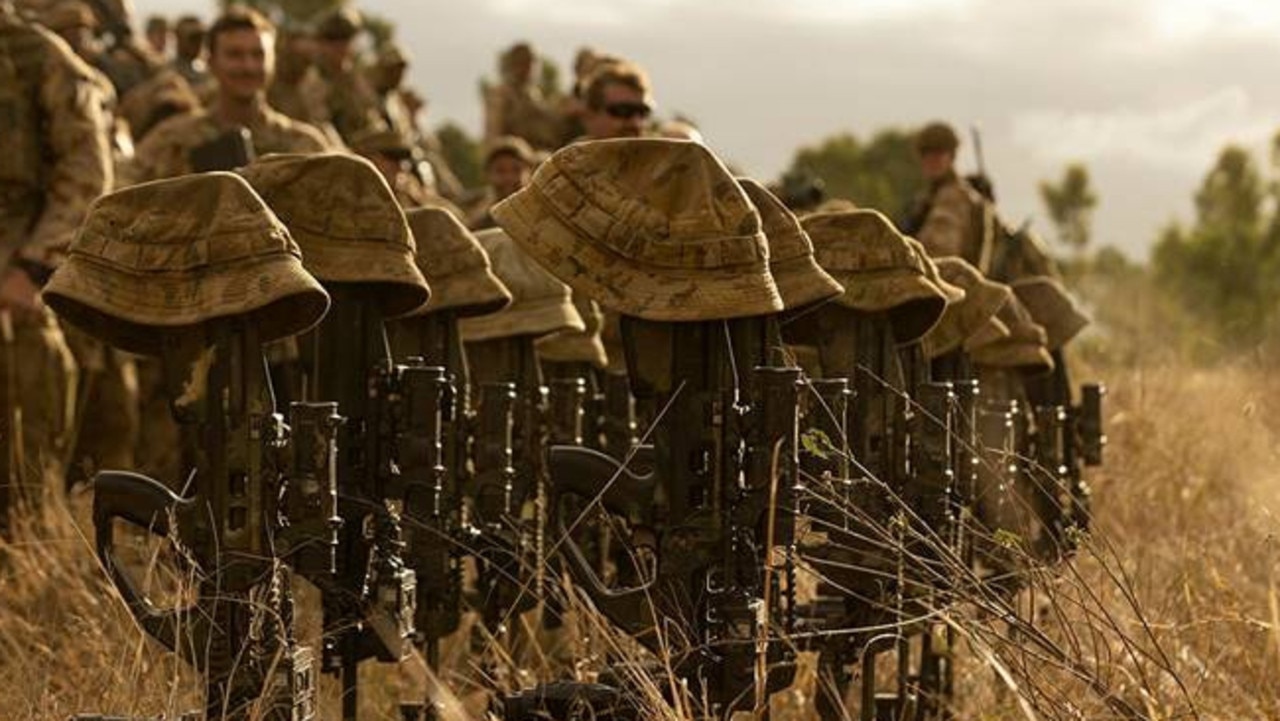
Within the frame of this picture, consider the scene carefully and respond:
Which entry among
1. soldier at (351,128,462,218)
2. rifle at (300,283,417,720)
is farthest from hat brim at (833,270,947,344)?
soldier at (351,128,462,218)

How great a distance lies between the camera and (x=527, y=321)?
883 cm

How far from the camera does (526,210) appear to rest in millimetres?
6438

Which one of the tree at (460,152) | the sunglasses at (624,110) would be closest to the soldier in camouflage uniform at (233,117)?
the sunglasses at (624,110)

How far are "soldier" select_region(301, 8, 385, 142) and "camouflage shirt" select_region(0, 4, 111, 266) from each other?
21.2 feet

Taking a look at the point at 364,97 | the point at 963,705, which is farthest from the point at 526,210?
the point at 364,97

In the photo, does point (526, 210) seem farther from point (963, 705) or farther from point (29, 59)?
point (29, 59)

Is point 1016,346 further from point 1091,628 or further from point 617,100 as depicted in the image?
point 1091,628

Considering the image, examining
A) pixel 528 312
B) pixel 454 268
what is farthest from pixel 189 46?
pixel 454 268

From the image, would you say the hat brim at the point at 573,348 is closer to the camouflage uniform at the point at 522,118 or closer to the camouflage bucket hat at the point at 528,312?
the camouflage bucket hat at the point at 528,312

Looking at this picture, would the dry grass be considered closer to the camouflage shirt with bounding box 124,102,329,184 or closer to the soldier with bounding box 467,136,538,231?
the camouflage shirt with bounding box 124,102,329,184

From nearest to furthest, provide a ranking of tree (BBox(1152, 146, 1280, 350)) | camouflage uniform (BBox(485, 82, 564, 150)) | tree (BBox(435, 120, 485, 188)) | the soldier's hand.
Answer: the soldier's hand
camouflage uniform (BBox(485, 82, 564, 150))
tree (BBox(1152, 146, 1280, 350))
tree (BBox(435, 120, 485, 188))

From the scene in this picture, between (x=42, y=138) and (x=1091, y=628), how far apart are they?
6072mm

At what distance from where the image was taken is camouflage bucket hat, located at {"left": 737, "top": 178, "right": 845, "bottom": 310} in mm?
6633

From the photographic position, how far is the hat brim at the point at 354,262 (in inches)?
275
